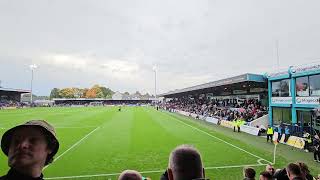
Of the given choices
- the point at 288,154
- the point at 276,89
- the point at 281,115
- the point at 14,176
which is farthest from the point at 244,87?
the point at 14,176

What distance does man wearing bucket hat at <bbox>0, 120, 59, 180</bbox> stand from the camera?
2.49 m

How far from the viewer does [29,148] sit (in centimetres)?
259

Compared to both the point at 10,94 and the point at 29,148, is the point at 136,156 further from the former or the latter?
the point at 10,94

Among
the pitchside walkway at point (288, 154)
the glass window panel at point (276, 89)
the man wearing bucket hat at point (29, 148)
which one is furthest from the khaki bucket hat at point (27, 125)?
the glass window panel at point (276, 89)

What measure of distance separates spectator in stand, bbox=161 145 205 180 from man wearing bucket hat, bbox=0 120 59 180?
1.06 m

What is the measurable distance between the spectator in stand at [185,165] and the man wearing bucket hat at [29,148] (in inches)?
41.7

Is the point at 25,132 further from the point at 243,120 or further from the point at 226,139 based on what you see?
the point at 243,120

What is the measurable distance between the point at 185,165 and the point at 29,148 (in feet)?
4.21

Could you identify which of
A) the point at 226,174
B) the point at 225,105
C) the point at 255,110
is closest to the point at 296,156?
the point at 226,174

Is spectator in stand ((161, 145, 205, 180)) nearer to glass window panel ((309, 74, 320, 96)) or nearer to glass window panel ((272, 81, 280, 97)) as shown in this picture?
glass window panel ((309, 74, 320, 96))

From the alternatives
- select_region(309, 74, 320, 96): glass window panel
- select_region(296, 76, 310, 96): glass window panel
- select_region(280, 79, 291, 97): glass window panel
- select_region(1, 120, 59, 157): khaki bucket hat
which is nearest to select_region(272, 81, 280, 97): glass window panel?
select_region(280, 79, 291, 97): glass window panel

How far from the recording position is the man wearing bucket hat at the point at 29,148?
249 cm

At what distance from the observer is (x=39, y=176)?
2.57 meters

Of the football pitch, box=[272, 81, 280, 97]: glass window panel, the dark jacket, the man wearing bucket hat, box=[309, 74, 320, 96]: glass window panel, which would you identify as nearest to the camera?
the dark jacket
